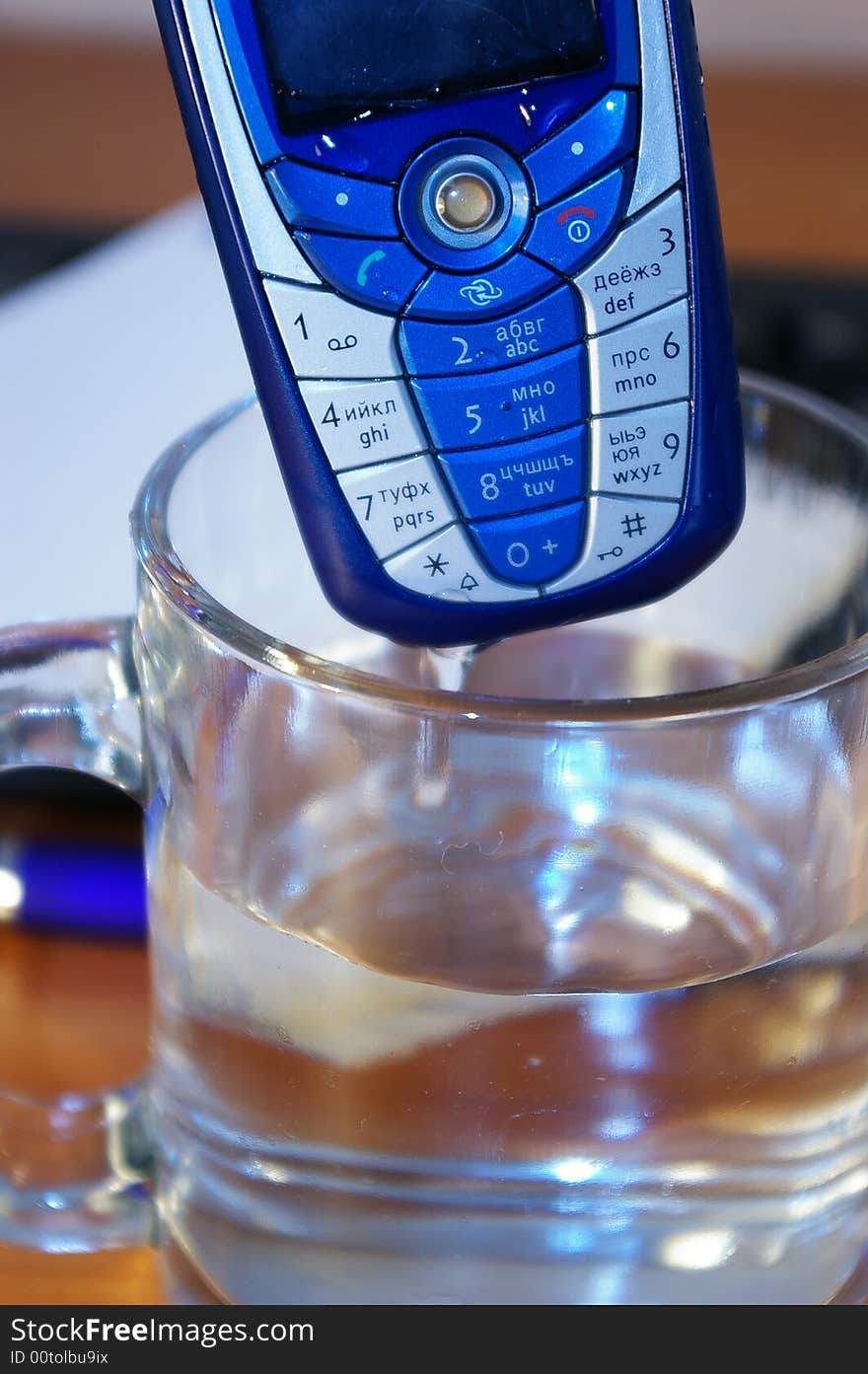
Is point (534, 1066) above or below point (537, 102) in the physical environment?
below

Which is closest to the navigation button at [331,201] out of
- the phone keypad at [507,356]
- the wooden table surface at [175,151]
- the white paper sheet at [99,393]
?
the phone keypad at [507,356]

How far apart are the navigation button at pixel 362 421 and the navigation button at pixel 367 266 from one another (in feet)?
0.04

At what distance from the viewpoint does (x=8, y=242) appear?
636 millimetres

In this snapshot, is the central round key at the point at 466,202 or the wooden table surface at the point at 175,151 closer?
the central round key at the point at 466,202

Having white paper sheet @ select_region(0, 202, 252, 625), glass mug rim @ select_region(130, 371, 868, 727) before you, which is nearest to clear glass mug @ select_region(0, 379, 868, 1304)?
glass mug rim @ select_region(130, 371, 868, 727)

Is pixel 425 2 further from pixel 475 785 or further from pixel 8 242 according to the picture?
pixel 8 242

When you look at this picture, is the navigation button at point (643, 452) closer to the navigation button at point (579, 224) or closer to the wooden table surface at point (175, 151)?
the navigation button at point (579, 224)

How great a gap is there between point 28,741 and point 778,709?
0.37 feet

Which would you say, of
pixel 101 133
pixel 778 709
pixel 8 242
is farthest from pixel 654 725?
pixel 101 133

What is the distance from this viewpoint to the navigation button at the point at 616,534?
23 centimetres

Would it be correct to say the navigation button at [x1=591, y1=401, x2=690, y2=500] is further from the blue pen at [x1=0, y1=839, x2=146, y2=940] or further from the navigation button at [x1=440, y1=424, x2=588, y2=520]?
the blue pen at [x1=0, y1=839, x2=146, y2=940]

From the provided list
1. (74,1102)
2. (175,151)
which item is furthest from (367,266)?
(175,151)

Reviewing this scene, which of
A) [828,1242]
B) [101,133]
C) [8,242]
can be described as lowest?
[828,1242]

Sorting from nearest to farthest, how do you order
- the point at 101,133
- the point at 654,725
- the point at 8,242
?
the point at 654,725 → the point at 8,242 → the point at 101,133
